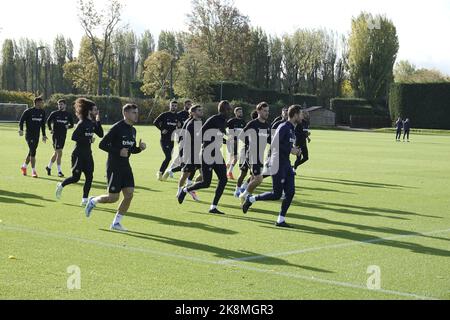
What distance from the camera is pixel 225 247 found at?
1054cm

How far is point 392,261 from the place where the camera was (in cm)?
980

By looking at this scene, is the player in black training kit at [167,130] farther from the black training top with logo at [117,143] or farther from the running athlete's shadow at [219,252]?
the running athlete's shadow at [219,252]

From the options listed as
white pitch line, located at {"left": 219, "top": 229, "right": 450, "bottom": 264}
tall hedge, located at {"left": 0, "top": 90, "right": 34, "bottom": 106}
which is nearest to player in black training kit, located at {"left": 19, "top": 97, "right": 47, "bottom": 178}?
white pitch line, located at {"left": 219, "top": 229, "right": 450, "bottom": 264}

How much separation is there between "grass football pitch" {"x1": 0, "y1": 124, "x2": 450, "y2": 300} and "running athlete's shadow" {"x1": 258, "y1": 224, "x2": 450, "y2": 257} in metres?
0.02

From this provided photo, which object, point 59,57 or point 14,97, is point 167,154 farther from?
point 59,57

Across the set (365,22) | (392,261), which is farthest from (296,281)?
(365,22)

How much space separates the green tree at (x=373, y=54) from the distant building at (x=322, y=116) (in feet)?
22.7

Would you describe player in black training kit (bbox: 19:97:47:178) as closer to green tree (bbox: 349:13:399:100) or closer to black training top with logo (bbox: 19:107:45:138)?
black training top with logo (bbox: 19:107:45:138)

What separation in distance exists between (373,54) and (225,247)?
3753 inches

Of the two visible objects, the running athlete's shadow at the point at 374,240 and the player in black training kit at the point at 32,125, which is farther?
the player in black training kit at the point at 32,125

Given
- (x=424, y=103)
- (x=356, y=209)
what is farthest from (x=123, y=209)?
(x=424, y=103)

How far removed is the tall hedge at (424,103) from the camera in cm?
8300

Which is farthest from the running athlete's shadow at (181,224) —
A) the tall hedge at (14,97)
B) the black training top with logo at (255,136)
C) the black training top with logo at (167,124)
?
the tall hedge at (14,97)

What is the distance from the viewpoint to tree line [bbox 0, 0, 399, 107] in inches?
3556
